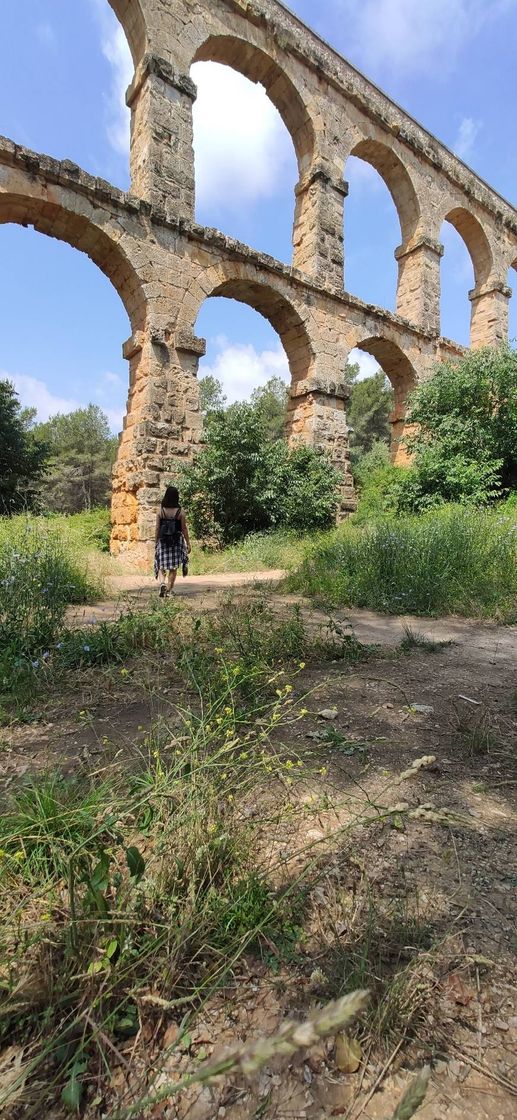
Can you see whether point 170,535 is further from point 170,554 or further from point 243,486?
point 243,486

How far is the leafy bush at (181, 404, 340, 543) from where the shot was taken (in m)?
9.40

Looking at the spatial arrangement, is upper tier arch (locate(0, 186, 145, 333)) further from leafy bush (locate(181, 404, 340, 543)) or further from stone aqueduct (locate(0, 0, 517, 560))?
leafy bush (locate(181, 404, 340, 543))

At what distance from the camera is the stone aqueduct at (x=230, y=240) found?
880 cm

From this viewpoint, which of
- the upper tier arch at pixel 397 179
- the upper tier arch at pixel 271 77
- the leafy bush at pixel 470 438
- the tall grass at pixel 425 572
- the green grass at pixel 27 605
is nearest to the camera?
the green grass at pixel 27 605

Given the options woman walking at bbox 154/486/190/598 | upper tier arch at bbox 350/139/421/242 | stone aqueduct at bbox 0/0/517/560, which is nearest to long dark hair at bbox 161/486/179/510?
woman walking at bbox 154/486/190/598

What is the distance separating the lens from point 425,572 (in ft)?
17.0

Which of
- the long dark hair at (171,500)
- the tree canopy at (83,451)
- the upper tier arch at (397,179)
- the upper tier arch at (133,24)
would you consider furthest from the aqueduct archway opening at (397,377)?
the tree canopy at (83,451)

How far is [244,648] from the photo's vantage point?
9.83 ft

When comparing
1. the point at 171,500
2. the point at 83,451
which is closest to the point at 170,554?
the point at 171,500

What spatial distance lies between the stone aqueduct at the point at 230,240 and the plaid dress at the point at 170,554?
2786mm

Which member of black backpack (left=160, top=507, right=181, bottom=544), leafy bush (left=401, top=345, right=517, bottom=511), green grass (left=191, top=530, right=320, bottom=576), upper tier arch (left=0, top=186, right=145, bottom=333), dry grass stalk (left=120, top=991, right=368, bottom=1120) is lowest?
green grass (left=191, top=530, right=320, bottom=576)

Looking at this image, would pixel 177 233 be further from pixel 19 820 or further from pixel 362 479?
pixel 19 820

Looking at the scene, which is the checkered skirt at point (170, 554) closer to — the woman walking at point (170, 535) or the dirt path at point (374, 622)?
the woman walking at point (170, 535)

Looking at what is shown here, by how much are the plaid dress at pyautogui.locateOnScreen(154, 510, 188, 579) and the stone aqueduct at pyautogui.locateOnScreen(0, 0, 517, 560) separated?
2.79 meters
